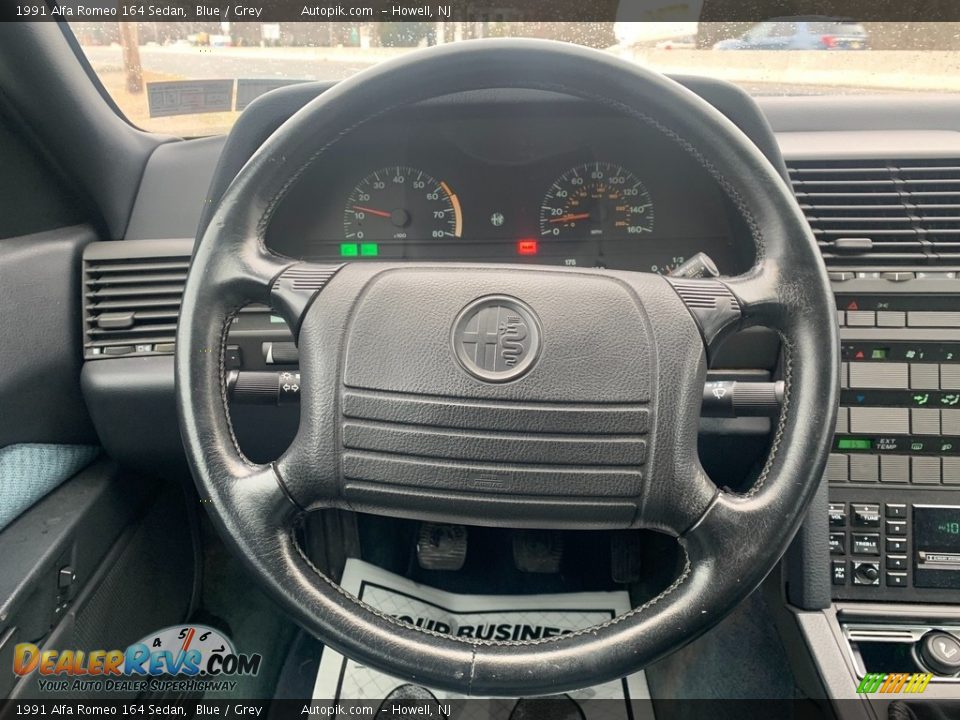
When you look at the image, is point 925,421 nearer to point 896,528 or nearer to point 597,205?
point 896,528

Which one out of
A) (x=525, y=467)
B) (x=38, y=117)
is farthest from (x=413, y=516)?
(x=38, y=117)

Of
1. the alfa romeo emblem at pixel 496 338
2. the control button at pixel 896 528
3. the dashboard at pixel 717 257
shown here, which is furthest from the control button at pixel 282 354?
the control button at pixel 896 528

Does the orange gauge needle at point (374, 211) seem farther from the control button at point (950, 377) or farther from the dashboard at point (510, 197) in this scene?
the control button at point (950, 377)

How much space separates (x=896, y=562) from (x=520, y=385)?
752mm

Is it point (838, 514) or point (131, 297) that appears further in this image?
point (131, 297)

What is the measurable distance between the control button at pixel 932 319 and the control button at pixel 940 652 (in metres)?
0.47

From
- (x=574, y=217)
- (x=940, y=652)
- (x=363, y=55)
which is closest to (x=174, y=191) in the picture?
(x=363, y=55)

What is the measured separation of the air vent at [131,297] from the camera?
4.42 feet

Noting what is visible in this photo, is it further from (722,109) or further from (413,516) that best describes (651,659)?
(722,109)

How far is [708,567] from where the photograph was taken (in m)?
0.78

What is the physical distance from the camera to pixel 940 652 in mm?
1128

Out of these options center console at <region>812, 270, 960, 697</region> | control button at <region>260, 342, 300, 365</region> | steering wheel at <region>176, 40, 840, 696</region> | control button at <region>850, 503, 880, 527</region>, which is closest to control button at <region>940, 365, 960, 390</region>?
center console at <region>812, 270, 960, 697</region>

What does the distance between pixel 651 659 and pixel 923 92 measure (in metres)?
1.25

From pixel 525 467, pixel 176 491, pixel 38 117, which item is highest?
pixel 38 117
